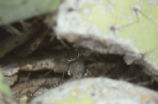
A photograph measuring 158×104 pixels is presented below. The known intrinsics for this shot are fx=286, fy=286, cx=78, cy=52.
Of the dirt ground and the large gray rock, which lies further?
the dirt ground

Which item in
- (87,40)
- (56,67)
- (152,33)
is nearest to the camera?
(87,40)

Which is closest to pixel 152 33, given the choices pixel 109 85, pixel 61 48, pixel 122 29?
pixel 122 29

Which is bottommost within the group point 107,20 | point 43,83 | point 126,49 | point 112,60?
point 43,83

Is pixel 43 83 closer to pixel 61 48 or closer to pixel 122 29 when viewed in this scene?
pixel 61 48

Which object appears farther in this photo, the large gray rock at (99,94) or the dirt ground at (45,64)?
the dirt ground at (45,64)

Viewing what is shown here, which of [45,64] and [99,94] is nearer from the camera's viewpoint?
[99,94]

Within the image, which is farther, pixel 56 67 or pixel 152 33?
pixel 56 67

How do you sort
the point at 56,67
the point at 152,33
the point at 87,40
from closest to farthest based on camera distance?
the point at 87,40 < the point at 152,33 < the point at 56,67

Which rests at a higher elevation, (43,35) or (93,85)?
(43,35)
